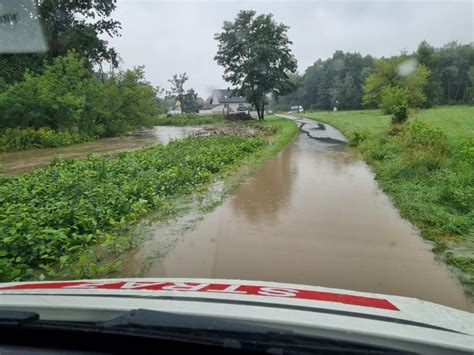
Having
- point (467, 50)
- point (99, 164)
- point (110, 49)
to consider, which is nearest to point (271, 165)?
point (99, 164)

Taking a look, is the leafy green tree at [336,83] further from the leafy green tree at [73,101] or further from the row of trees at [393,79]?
the leafy green tree at [73,101]

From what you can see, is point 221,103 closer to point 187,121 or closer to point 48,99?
point 187,121

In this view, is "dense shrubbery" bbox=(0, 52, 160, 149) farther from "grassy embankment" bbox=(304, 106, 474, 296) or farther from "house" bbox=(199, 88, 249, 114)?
"house" bbox=(199, 88, 249, 114)

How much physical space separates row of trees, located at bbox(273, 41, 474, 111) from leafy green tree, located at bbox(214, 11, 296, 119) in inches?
143

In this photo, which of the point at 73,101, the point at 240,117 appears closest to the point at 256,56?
the point at 240,117

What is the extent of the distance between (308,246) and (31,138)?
20423 mm

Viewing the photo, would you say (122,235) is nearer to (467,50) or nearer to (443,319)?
(443,319)

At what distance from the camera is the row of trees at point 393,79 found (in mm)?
52125

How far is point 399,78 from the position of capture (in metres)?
52.8

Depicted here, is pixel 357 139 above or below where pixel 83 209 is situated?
below

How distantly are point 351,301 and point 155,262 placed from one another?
326 cm

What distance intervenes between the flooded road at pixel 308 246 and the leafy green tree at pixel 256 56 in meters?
33.3

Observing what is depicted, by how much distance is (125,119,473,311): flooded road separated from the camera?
430 cm

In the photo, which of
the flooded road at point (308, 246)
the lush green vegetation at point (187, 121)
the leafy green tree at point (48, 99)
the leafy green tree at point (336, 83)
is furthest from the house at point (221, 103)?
the flooded road at point (308, 246)
